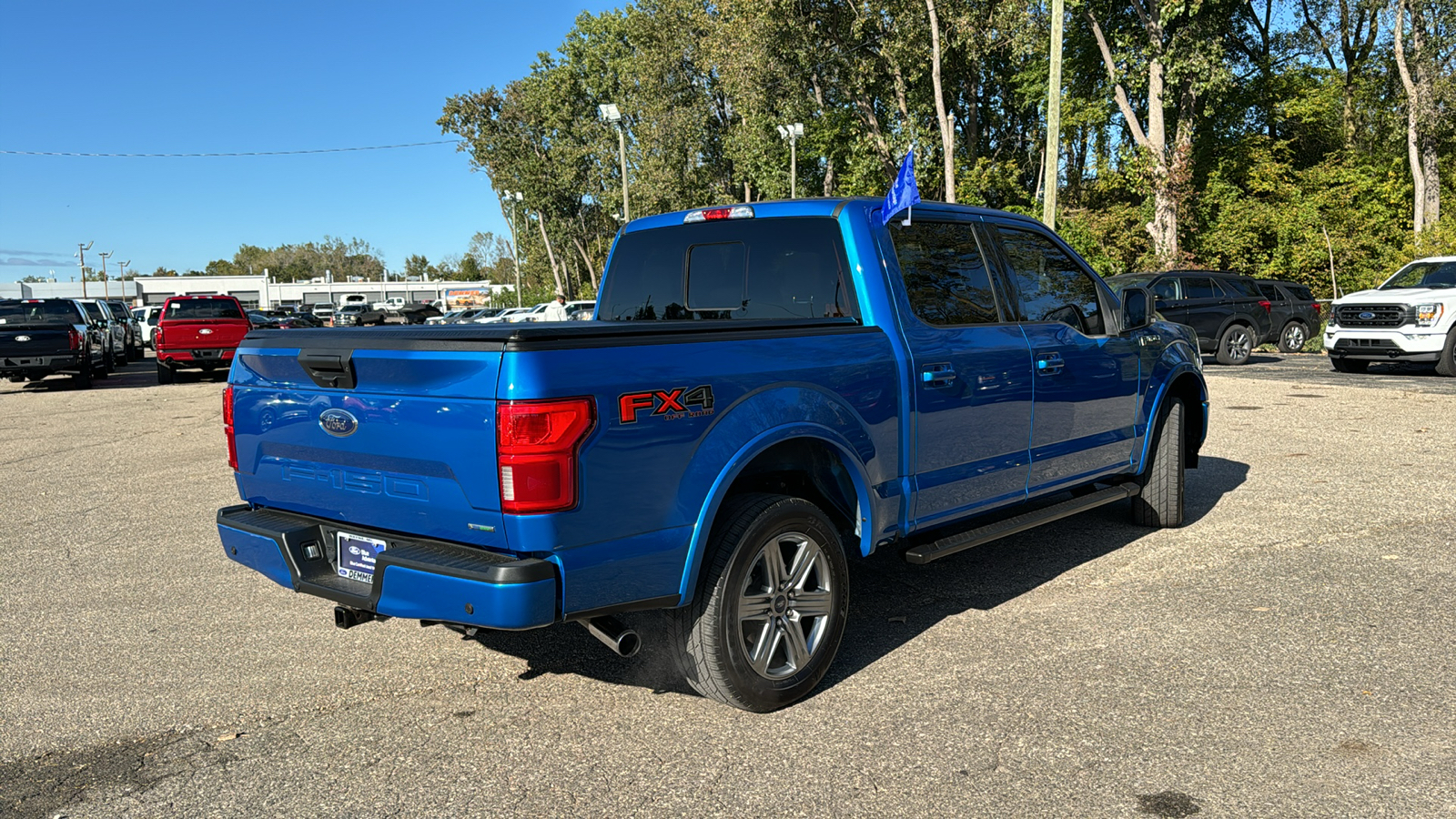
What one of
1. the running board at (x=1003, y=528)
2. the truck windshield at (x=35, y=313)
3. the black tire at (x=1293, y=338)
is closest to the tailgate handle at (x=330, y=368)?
the running board at (x=1003, y=528)

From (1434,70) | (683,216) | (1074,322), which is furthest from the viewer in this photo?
(1434,70)

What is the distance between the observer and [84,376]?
70.0ft

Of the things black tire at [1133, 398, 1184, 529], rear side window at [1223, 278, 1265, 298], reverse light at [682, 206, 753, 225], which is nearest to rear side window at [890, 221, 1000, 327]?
reverse light at [682, 206, 753, 225]

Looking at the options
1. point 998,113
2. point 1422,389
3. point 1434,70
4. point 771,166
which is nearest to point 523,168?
point 771,166

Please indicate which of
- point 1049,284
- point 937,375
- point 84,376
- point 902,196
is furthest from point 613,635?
point 84,376

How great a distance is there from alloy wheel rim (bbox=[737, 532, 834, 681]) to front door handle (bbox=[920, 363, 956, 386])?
0.94m

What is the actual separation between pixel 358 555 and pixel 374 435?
1.61 ft

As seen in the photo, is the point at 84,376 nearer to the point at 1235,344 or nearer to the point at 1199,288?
the point at 1199,288

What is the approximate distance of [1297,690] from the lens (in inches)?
163

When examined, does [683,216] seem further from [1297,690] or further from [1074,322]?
[1297,690]

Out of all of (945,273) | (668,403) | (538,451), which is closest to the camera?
(538,451)

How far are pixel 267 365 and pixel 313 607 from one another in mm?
1954

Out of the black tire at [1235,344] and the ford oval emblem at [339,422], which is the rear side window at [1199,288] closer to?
the black tire at [1235,344]

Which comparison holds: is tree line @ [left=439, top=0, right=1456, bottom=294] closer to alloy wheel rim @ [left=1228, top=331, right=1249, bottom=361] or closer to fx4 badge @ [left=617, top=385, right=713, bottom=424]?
alloy wheel rim @ [left=1228, top=331, right=1249, bottom=361]
